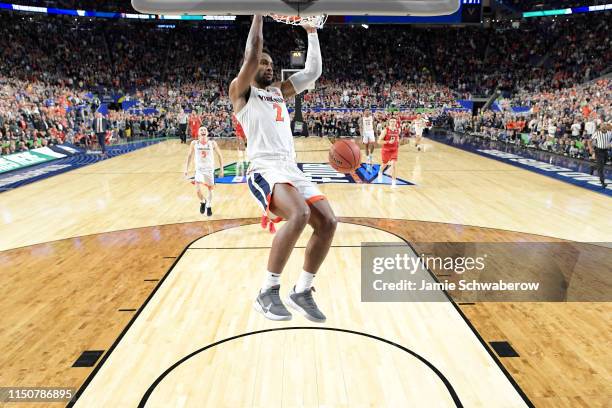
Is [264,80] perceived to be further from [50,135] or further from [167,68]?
[167,68]

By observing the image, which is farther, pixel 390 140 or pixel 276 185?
pixel 390 140

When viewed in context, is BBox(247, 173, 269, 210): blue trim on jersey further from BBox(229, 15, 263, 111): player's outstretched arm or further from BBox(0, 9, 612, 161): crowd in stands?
BBox(0, 9, 612, 161): crowd in stands

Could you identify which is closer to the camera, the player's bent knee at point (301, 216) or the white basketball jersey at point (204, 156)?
the player's bent knee at point (301, 216)

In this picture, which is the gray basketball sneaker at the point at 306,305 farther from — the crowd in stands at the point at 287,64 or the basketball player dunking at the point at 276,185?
the crowd in stands at the point at 287,64

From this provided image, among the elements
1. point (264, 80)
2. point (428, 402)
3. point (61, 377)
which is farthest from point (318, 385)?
point (264, 80)

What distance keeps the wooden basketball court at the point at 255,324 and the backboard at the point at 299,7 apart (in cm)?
262

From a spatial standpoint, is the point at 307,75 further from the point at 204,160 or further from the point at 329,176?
the point at 329,176

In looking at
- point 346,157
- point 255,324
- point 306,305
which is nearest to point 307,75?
→ point 346,157

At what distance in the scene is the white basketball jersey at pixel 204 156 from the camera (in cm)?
835

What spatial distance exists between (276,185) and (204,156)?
5354 mm

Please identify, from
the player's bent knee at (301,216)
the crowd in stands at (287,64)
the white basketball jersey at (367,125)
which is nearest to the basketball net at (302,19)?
the player's bent knee at (301,216)

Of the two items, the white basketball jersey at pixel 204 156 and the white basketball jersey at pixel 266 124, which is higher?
the white basketball jersey at pixel 266 124

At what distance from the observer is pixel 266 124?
3.41 meters

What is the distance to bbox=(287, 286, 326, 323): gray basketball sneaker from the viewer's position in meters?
3.24
